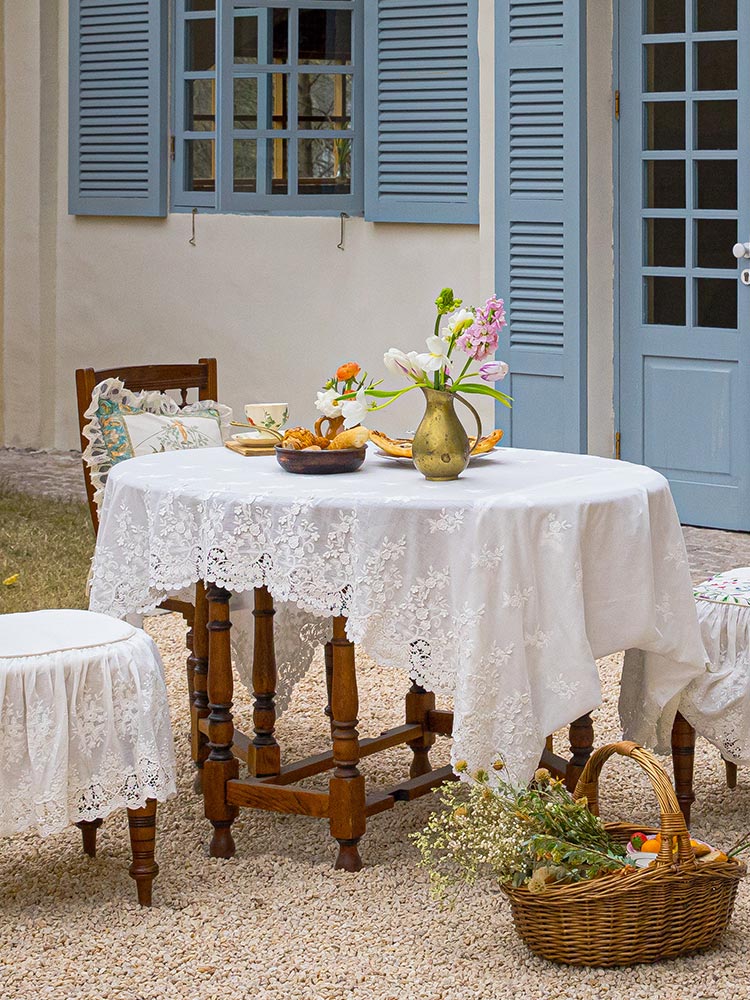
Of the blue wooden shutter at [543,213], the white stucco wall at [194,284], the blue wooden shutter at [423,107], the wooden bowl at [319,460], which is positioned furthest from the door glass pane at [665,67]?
the wooden bowl at [319,460]

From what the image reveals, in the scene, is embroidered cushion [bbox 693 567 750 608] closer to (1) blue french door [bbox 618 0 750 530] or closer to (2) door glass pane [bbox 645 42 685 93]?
(1) blue french door [bbox 618 0 750 530]

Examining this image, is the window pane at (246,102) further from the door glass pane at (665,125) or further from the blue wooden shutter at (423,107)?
the door glass pane at (665,125)

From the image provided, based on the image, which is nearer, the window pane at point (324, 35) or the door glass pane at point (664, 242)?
the door glass pane at point (664, 242)

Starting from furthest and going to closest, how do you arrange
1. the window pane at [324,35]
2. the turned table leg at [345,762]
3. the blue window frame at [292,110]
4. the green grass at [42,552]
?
the window pane at [324,35]
the blue window frame at [292,110]
the green grass at [42,552]
the turned table leg at [345,762]

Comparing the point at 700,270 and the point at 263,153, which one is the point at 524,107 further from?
the point at 263,153

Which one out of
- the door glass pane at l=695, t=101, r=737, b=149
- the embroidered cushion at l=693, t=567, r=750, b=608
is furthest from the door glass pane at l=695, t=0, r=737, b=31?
the embroidered cushion at l=693, t=567, r=750, b=608

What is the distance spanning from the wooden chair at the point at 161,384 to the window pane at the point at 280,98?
140 inches

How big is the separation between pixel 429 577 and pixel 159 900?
2.68 feet

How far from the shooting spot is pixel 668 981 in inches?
103

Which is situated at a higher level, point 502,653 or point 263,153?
point 263,153

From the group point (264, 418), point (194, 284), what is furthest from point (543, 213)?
point (264, 418)

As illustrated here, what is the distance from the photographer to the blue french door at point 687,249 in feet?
20.2

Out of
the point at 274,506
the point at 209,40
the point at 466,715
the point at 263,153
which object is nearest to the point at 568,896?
the point at 466,715

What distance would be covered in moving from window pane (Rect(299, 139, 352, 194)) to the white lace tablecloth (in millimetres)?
4777
